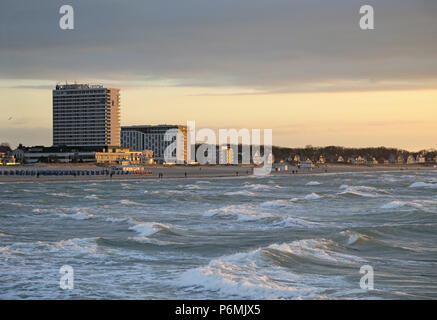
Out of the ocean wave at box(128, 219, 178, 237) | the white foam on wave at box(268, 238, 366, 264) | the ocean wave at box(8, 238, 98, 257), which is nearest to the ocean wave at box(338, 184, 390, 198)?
the ocean wave at box(128, 219, 178, 237)

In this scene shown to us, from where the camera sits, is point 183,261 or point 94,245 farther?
point 94,245

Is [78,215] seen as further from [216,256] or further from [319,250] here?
[319,250]

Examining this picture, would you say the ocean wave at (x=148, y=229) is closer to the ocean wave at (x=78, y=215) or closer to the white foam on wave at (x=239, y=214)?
the ocean wave at (x=78, y=215)

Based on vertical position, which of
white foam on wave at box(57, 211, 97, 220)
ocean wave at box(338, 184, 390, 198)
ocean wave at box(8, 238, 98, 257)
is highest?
ocean wave at box(8, 238, 98, 257)

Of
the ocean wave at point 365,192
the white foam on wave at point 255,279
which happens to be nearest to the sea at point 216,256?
the white foam on wave at point 255,279

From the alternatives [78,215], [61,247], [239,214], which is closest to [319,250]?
[61,247]

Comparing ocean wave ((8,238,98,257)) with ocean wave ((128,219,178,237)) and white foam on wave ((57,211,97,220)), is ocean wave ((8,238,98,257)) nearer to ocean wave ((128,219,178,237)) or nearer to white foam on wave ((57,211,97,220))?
ocean wave ((128,219,178,237))

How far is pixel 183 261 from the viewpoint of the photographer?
68.9 ft

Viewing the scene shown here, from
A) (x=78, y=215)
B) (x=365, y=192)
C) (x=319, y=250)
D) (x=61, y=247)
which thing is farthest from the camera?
(x=365, y=192)

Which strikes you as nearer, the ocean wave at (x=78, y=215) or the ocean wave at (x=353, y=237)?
the ocean wave at (x=353, y=237)
